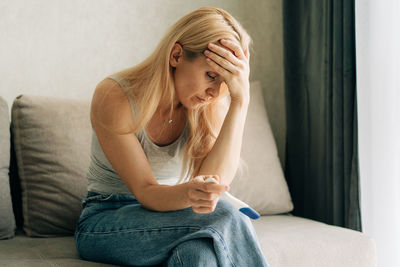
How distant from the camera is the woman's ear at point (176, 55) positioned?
1.13m

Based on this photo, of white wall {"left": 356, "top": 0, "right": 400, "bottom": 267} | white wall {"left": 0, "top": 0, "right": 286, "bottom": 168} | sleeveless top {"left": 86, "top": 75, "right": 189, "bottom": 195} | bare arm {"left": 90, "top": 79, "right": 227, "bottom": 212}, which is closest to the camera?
bare arm {"left": 90, "top": 79, "right": 227, "bottom": 212}

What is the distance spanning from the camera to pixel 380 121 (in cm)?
154

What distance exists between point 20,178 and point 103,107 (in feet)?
1.63

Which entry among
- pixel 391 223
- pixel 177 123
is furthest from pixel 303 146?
pixel 177 123

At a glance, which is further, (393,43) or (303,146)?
(303,146)

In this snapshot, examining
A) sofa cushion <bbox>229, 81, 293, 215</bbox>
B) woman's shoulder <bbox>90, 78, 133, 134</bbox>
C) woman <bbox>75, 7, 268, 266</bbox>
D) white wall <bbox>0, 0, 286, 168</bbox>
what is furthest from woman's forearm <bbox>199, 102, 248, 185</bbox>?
white wall <bbox>0, 0, 286, 168</bbox>

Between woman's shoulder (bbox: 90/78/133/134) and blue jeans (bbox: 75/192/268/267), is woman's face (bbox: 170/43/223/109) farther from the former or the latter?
blue jeans (bbox: 75/192/268/267)

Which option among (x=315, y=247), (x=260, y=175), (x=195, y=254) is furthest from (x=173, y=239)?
(x=260, y=175)

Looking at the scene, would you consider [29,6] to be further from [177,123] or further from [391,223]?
[391,223]

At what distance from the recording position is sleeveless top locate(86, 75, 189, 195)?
1191 millimetres

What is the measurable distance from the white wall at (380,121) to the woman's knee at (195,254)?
85 centimetres

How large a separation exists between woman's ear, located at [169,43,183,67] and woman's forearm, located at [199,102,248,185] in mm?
197

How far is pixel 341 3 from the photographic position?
66.9 inches

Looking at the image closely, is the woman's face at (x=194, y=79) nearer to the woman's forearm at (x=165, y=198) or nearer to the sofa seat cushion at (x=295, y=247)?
the woman's forearm at (x=165, y=198)
